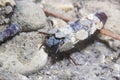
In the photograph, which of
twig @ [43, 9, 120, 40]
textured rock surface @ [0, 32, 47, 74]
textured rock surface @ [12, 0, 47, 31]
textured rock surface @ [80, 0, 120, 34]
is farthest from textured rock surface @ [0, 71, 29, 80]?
textured rock surface @ [80, 0, 120, 34]

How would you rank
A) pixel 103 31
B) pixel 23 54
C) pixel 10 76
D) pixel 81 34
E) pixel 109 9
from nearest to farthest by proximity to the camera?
1. pixel 10 76
2. pixel 23 54
3. pixel 81 34
4. pixel 103 31
5. pixel 109 9

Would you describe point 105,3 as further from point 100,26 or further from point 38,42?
point 38,42

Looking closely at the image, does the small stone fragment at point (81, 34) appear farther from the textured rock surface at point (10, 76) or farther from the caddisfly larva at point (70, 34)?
the textured rock surface at point (10, 76)

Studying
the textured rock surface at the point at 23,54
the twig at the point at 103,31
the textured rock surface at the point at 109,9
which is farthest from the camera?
the textured rock surface at the point at 109,9

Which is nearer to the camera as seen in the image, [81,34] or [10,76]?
[10,76]

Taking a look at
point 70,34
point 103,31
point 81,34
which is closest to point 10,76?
point 70,34

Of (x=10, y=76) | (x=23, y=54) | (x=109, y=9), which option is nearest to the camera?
(x=10, y=76)

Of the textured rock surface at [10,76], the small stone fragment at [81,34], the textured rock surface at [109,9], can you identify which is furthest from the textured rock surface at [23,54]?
the textured rock surface at [109,9]

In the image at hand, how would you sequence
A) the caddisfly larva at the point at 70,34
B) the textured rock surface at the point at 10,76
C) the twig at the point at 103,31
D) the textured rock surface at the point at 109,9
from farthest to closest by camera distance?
the textured rock surface at the point at 109,9 < the twig at the point at 103,31 < the caddisfly larva at the point at 70,34 < the textured rock surface at the point at 10,76

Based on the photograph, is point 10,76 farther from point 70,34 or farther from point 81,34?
point 81,34
